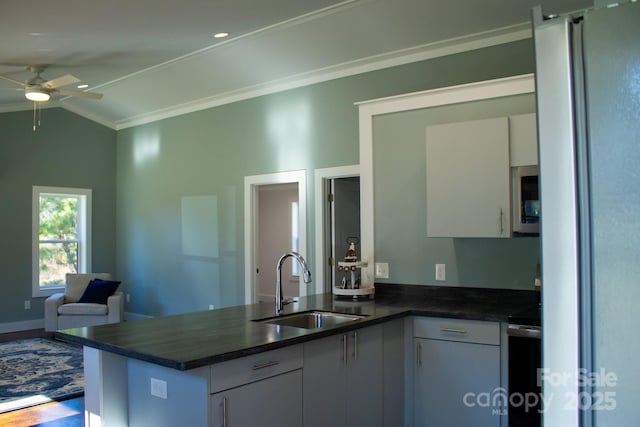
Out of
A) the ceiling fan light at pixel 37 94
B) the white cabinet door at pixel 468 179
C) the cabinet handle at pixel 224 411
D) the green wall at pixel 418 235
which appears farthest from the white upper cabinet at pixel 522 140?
the ceiling fan light at pixel 37 94

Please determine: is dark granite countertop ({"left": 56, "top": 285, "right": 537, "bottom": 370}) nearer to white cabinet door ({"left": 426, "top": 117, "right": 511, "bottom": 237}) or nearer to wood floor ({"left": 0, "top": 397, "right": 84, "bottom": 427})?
white cabinet door ({"left": 426, "top": 117, "right": 511, "bottom": 237})

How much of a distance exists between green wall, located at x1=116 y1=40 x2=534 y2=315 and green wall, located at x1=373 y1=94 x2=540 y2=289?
9 centimetres

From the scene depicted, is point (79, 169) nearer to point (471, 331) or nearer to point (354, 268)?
point (354, 268)

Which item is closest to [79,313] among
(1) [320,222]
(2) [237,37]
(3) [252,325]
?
(1) [320,222]

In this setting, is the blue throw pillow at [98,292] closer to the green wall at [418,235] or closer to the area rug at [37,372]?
the area rug at [37,372]

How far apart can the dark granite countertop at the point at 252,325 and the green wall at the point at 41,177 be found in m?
5.43

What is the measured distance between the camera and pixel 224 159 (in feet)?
22.5

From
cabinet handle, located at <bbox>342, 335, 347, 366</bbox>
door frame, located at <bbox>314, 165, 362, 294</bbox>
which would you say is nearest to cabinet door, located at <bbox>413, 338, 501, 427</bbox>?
cabinet handle, located at <bbox>342, 335, 347, 366</bbox>

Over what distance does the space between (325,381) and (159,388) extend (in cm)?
83

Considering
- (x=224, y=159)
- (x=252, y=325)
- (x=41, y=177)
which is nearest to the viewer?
(x=252, y=325)

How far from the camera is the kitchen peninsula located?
2.19 m

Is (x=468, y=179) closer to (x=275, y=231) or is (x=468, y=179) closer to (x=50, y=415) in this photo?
(x=50, y=415)

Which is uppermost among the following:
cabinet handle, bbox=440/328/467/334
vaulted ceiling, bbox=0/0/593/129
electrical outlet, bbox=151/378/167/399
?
vaulted ceiling, bbox=0/0/593/129

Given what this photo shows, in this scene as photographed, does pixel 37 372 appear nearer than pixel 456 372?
No
